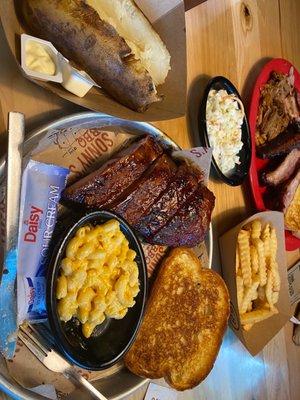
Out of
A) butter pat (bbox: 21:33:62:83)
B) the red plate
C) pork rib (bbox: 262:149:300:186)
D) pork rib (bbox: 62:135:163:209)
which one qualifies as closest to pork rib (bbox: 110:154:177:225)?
pork rib (bbox: 62:135:163:209)

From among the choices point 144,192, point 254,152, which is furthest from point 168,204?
point 254,152

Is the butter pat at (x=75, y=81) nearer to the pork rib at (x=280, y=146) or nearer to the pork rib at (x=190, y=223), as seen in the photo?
the pork rib at (x=190, y=223)

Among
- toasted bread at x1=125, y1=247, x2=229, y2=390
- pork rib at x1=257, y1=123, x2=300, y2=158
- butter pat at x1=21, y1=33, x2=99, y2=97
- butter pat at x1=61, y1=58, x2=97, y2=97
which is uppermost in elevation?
butter pat at x1=21, y1=33, x2=99, y2=97

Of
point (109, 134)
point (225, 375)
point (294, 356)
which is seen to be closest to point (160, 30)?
point (109, 134)

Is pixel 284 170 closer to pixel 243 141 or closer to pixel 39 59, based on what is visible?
pixel 243 141

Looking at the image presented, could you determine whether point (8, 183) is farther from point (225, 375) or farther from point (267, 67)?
point (267, 67)

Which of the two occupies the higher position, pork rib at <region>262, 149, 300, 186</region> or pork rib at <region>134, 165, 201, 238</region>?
pork rib at <region>134, 165, 201, 238</region>

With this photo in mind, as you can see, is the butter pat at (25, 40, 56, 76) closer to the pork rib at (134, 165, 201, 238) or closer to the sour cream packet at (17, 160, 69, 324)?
the sour cream packet at (17, 160, 69, 324)
